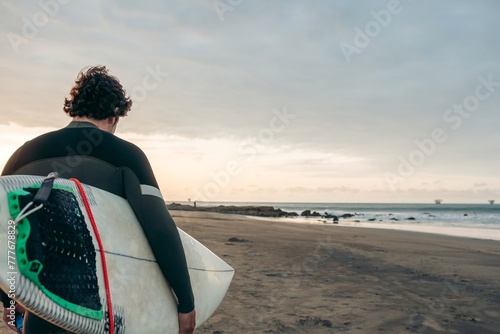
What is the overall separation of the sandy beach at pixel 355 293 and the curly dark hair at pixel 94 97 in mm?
2777

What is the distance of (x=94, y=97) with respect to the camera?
2033mm

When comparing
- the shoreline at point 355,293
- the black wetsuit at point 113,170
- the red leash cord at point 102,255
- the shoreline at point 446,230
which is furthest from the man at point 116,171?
the shoreline at point 446,230

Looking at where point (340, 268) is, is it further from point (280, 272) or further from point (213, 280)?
point (213, 280)

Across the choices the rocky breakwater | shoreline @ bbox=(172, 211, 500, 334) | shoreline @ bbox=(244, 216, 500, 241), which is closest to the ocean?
shoreline @ bbox=(244, 216, 500, 241)

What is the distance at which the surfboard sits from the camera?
1.44 meters

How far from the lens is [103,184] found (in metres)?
1.92

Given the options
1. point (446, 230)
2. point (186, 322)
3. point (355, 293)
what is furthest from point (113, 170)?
point (446, 230)

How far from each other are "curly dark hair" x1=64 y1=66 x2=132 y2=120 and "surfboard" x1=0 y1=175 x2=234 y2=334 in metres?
0.44

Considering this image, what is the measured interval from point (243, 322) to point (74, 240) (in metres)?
3.10

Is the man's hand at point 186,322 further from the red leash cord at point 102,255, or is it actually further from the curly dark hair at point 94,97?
the curly dark hair at point 94,97

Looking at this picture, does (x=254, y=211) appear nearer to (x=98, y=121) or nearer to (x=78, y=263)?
(x=98, y=121)

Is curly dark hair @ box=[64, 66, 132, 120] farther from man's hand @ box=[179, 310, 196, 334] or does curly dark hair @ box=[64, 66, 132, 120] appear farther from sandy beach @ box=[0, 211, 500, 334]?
sandy beach @ box=[0, 211, 500, 334]

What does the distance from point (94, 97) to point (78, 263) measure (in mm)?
862

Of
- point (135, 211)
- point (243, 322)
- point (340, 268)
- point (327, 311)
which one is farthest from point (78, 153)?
point (340, 268)
